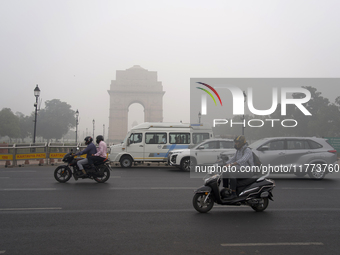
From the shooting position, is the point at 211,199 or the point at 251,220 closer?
the point at 251,220

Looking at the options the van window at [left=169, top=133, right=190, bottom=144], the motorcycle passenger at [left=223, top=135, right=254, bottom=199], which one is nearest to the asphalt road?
the motorcycle passenger at [left=223, top=135, right=254, bottom=199]

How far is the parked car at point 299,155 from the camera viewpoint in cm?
1145

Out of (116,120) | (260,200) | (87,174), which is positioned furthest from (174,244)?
(116,120)

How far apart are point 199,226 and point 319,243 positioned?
1.71 metres

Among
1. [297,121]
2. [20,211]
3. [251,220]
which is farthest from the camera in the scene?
[297,121]

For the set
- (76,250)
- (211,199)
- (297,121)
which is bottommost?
(76,250)

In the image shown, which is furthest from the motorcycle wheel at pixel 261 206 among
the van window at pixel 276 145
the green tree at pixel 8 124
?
the green tree at pixel 8 124

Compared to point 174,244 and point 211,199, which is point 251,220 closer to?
point 211,199

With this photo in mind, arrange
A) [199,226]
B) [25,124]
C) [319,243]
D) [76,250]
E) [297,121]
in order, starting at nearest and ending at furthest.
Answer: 1. [76,250]
2. [319,243]
3. [199,226]
4. [297,121]
5. [25,124]

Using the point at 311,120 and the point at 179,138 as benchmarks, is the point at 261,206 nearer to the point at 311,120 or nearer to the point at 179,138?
the point at 179,138

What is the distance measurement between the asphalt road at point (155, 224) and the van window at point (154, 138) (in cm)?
823

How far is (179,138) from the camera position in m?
17.1

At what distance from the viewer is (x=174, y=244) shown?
14.1 feet

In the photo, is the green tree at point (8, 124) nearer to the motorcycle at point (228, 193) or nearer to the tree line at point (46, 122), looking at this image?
the tree line at point (46, 122)
